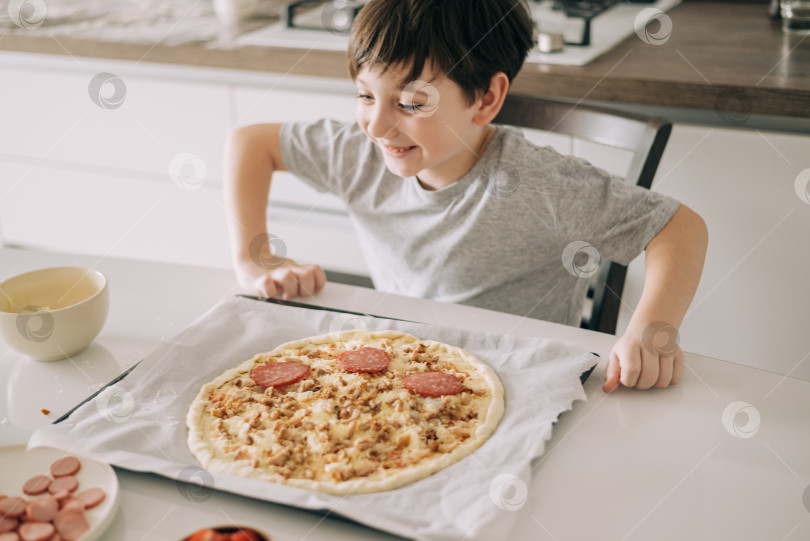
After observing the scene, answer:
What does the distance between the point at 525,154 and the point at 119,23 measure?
1.54 meters

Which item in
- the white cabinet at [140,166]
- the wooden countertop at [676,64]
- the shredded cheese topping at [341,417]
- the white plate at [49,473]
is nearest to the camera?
the white plate at [49,473]

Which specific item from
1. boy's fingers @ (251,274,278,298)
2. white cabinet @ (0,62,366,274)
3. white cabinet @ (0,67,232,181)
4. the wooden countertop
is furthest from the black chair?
white cabinet @ (0,67,232,181)

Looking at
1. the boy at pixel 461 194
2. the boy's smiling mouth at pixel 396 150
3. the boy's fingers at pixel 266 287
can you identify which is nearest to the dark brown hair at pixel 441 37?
the boy at pixel 461 194

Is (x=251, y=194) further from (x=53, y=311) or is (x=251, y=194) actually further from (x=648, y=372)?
(x=648, y=372)

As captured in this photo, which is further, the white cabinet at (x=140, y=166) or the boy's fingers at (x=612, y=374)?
the white cabinet at (x=140, y=166)

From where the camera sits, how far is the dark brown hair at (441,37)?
3.34 ft

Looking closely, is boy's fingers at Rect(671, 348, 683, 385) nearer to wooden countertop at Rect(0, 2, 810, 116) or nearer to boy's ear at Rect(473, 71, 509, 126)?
boy's ear at Rect(473, 71, 509, 126)

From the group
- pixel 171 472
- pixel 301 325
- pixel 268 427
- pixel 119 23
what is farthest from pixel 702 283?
pixel 119 23

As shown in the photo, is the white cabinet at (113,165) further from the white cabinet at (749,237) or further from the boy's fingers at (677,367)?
the boy's fingers at (677,367)

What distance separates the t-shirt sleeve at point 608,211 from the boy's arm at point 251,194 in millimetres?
436

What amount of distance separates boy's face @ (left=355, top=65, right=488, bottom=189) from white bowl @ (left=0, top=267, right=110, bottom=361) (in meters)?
0.43

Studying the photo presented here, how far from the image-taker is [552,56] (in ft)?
5.45

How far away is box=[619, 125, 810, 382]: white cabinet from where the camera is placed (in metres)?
1.50

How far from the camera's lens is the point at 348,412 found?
0.79 m
